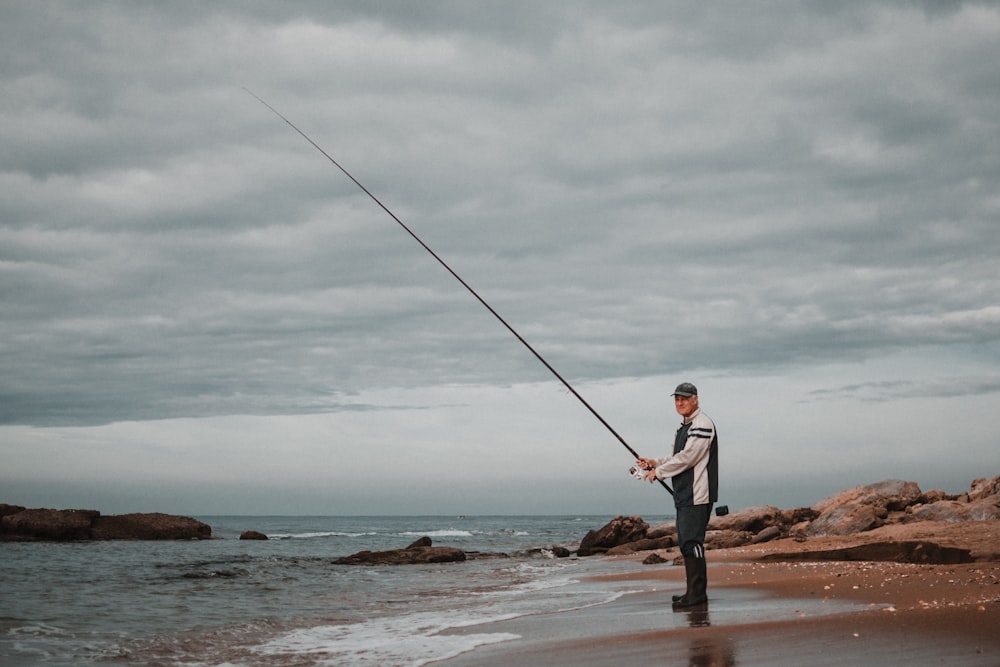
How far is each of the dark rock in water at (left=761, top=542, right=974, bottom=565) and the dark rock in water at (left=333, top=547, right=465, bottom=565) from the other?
13.4 metres

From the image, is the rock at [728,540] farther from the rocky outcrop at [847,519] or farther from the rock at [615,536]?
the rock at [615,536]

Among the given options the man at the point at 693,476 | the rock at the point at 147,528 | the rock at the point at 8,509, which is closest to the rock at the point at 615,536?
the man at the point at 693,476

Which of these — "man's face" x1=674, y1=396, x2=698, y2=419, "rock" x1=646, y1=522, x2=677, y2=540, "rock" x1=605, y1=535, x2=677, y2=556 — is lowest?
"rock" x1=605, y1=535, x2=677, y2=556

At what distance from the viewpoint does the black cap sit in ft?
23.7

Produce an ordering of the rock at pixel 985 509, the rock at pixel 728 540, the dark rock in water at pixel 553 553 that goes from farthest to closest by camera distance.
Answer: the dark rock in water at pixel 553 553 → the rock at pixel 728 540 → the rock at pixel 985 509

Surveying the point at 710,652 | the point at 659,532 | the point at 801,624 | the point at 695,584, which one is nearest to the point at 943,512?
the point at 695,584

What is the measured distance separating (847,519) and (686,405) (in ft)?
39.4

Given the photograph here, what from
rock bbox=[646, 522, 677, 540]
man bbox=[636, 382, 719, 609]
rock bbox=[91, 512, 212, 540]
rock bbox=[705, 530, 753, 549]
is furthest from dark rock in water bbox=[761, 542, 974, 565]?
rock bbox=[91, 512, 212, 540]

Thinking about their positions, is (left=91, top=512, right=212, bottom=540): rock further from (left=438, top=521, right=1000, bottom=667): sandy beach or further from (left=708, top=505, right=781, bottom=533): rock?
(left=438, top=521, right=1000, bottom=667): sandy beach

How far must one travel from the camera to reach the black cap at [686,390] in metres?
7.21

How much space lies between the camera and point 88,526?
36.7m

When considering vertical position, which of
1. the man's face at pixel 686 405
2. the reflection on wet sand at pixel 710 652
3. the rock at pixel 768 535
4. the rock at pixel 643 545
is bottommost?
the rock at pixel 643 545

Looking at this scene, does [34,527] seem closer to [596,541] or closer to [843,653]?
[596,541]

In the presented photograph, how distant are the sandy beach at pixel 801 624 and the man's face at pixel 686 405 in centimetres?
168
